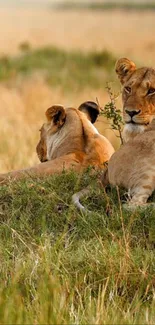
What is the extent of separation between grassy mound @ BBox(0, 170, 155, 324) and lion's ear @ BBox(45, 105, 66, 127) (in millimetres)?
962

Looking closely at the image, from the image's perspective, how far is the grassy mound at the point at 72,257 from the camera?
3.80 metres

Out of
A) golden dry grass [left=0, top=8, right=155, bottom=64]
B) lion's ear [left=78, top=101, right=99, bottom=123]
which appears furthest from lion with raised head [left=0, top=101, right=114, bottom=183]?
golden dry grass [left=0, top=8, right=155, bottom=64]

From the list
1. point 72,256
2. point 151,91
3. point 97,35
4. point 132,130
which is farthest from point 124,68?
point 97,35

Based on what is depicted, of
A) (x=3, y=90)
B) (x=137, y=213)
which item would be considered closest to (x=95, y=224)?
(x=137, y=213)

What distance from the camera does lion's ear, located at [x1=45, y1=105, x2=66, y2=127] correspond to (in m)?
6.66

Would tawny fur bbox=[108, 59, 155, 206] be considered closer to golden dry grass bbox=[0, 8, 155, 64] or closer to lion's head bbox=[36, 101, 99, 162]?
lion's head bbox=[36, 101, 99, 162]

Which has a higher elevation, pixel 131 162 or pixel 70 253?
pixel 131 162

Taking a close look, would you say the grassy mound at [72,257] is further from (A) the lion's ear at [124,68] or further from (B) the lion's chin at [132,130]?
(A) the lion's ear at [124,68]

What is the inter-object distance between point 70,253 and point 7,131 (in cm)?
663

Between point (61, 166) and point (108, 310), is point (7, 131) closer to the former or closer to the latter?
point (61, 166)

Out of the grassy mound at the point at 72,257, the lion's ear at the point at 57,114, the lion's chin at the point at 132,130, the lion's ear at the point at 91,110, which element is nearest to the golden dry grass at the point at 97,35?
the lion's ear at the point at 91,110

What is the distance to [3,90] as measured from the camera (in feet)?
49.1

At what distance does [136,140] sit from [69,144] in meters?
1.06

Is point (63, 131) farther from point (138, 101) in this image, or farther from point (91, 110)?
point (138, 101)
